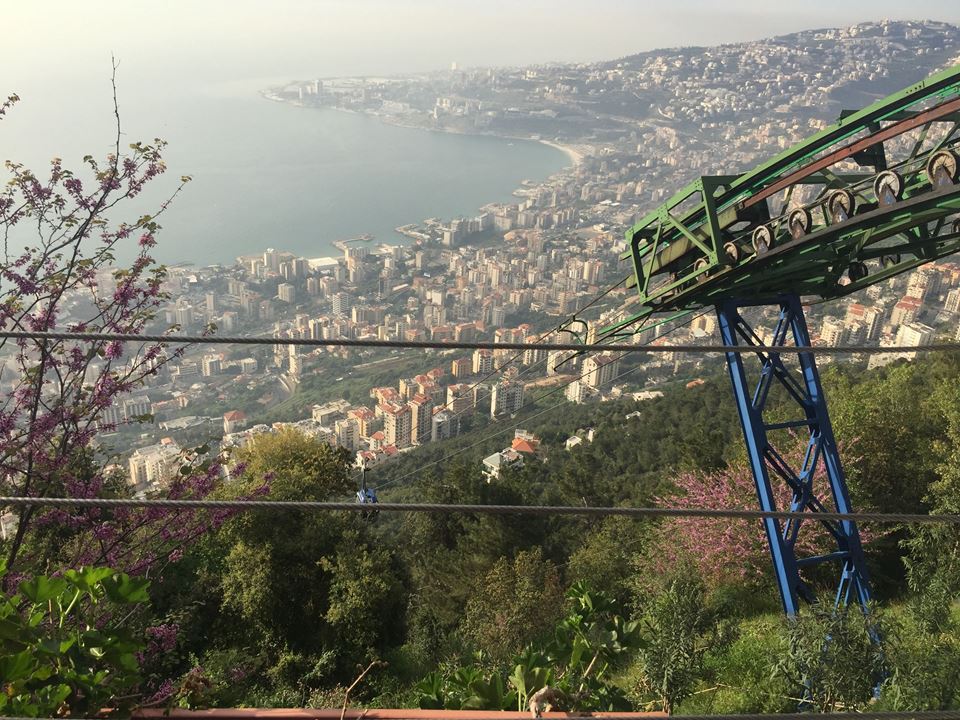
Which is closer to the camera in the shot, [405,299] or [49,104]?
[405,299]

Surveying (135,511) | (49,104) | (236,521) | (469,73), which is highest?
(469,73)

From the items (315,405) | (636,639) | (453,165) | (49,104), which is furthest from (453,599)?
(453,165)

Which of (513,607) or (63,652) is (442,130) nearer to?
(513,607)

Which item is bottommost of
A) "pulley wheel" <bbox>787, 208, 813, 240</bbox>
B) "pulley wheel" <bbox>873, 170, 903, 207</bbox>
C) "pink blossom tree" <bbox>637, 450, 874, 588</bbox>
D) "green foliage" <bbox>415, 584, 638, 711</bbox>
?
"pink blossom tree" <bbox>637, 450, 874, 588</bbox>

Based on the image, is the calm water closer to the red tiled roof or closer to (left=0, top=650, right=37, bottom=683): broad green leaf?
the red tiled roof

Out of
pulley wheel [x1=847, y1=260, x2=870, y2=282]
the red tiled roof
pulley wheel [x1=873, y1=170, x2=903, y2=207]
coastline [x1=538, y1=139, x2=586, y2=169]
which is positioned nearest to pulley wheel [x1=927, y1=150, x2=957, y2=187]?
pulley wheel [x1=873, y1=170, x2=903, y2=207]

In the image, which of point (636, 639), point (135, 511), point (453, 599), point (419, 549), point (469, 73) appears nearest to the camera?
point (636, 639)

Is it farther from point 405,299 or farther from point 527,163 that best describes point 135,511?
point 527,163

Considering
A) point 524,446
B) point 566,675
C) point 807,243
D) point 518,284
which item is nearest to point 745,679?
point 566,675
